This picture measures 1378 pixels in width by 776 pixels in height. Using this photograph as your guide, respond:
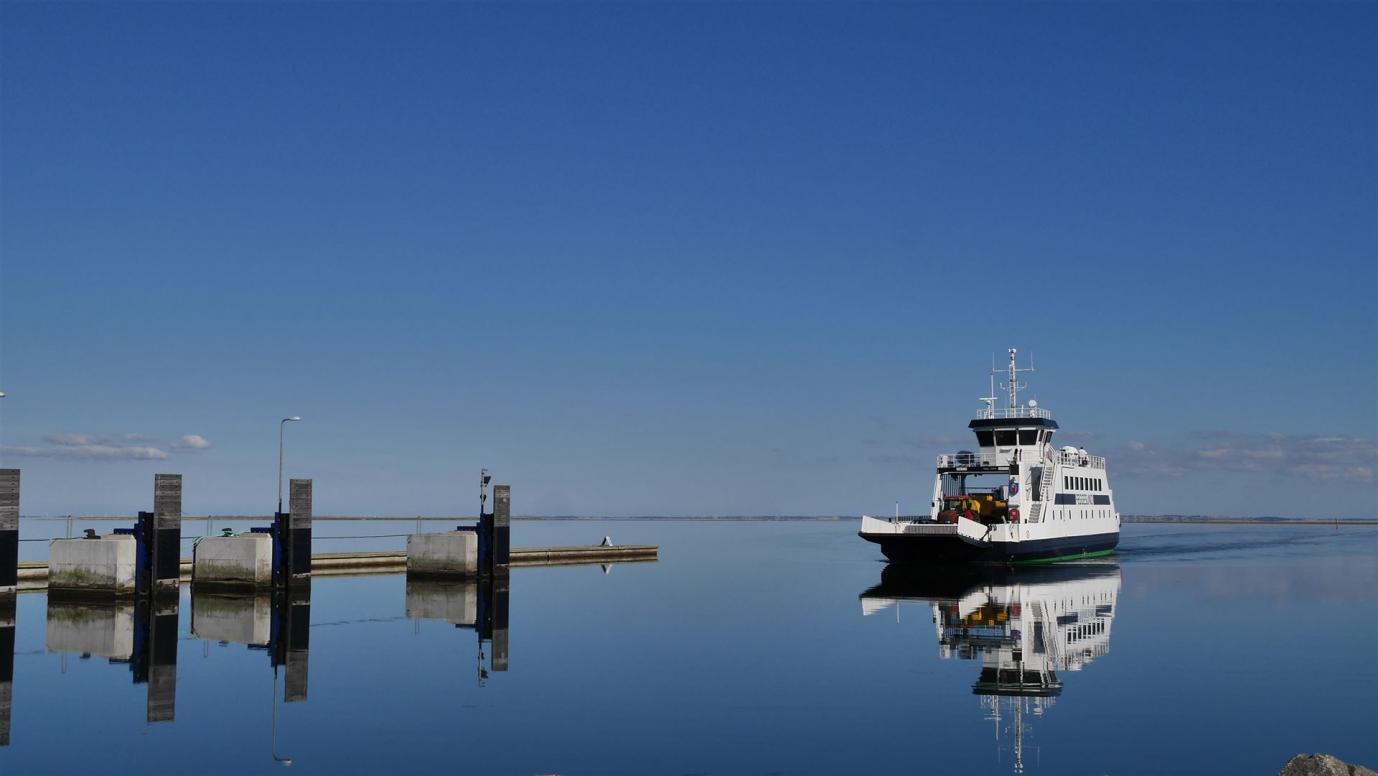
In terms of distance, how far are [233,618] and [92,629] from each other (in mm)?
4459

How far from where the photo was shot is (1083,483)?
7488 centimetres

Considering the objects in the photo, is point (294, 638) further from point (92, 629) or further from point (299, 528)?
point (299, 528)

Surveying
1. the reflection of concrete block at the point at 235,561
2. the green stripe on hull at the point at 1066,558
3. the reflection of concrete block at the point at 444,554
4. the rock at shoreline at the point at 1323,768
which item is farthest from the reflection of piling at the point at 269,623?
the green stripe on hull at the point at 1066,558

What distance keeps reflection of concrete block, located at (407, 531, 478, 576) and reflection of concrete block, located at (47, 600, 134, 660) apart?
47.5 ft

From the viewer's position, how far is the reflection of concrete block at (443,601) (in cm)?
4025

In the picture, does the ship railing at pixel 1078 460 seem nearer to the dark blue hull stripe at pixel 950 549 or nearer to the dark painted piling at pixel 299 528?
the dark blue hull stripe at pixel 950 549

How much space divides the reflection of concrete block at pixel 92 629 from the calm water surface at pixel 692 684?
140mm

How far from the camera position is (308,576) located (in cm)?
4506

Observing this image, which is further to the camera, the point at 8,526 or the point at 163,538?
the point at 163,538

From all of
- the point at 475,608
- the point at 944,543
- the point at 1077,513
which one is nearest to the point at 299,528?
the point at 475,608

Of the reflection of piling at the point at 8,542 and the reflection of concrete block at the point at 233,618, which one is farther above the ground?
the reflection of piling at the point at 8,542

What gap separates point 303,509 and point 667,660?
817 inches

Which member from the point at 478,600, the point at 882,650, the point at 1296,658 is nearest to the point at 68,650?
the point at 478,600

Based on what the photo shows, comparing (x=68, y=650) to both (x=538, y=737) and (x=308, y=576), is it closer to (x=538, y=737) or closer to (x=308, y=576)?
(x=308, y=576)
